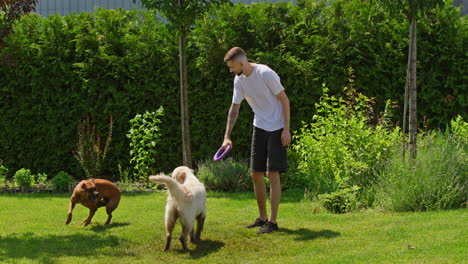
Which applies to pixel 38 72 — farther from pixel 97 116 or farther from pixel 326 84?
pixel 326 84

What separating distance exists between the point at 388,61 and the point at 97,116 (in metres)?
Answer: 5.26

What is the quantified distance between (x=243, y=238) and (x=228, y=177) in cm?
316

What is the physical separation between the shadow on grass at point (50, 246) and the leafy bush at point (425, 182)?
3.17 metres

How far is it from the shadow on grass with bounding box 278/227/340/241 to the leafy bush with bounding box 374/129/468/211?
1263 millimetres

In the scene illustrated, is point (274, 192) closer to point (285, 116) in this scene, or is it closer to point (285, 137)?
point (285, 137)

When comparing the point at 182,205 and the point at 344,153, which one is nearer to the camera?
the point at 182,205

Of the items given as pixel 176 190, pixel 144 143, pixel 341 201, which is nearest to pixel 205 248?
pixel 176 190

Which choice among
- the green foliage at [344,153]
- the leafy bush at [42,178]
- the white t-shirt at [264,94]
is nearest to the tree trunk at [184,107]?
the green foliage at [344,153]

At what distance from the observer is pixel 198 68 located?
1011 cm

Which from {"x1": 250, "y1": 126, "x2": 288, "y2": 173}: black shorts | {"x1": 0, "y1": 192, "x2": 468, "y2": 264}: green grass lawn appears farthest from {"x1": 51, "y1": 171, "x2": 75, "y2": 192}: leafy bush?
{"x1": 250, "y1": 126, "x2": 288, "y2": 173}: black shorts

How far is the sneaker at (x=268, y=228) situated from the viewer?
580 cm

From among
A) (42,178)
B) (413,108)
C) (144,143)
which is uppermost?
(413,108)

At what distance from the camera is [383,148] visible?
7.59 meters

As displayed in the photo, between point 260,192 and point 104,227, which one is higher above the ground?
point 260,192
